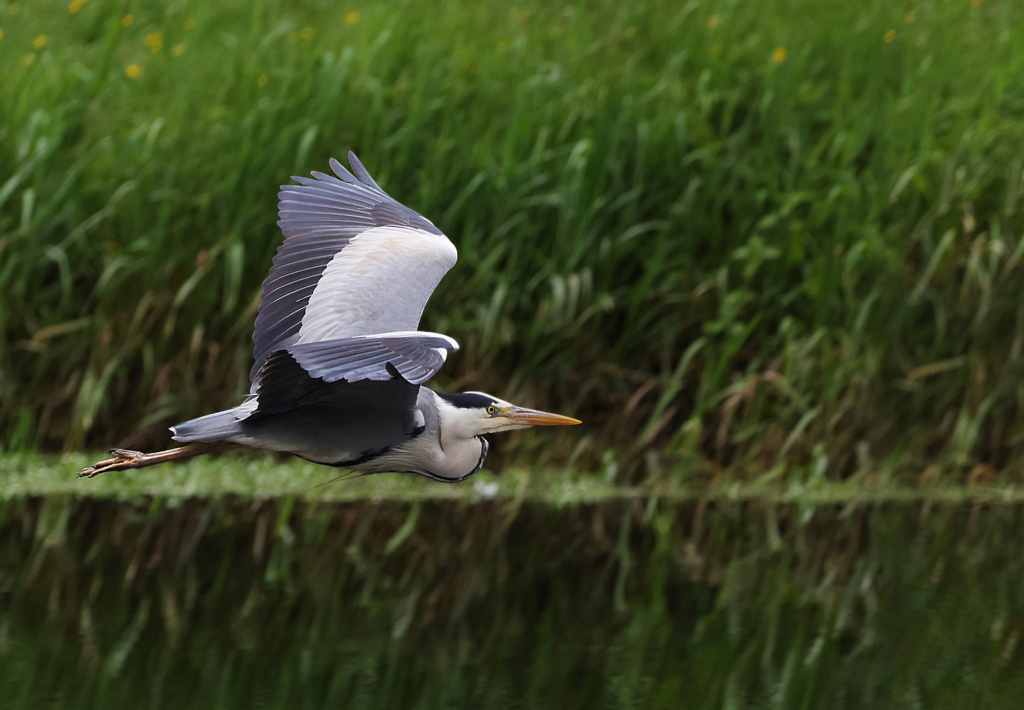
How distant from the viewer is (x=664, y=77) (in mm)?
7211

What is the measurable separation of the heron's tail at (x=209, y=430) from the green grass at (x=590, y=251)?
222 cm

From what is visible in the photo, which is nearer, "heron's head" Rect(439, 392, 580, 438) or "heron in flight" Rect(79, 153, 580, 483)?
"heron in flight" Rect(79, 153, 580, 483)

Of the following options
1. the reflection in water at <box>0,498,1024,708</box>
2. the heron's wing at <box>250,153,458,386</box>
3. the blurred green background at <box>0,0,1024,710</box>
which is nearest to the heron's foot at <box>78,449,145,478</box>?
the heron's wing at <box>250,153,458,386</box>

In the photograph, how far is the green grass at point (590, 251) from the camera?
6273 mm

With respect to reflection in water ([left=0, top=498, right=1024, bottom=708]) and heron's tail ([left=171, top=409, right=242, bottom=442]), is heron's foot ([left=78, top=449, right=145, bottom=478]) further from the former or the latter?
reflection in water ([left=0, top=498, right=1024, bottom=708])

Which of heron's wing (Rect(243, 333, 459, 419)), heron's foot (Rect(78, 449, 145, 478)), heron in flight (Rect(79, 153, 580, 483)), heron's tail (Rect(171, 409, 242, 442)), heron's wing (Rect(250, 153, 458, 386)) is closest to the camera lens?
heron's wing (Rect(243, 333, 459, 419))

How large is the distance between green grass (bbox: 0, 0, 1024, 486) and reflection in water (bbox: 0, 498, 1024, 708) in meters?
0.33

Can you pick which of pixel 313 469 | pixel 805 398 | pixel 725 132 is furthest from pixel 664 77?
pixel 313 469

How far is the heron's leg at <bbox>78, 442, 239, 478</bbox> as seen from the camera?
3.99 m

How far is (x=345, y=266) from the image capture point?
4.40m

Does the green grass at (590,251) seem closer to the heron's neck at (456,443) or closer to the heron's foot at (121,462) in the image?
the heron's foot at (121,462)

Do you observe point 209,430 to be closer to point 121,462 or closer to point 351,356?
point 121,462

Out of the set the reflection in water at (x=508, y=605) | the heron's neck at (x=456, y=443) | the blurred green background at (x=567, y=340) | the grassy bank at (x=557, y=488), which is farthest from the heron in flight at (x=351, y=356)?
the grassy bank at (x=557, y=488)

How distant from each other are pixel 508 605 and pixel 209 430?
81.0 inches
